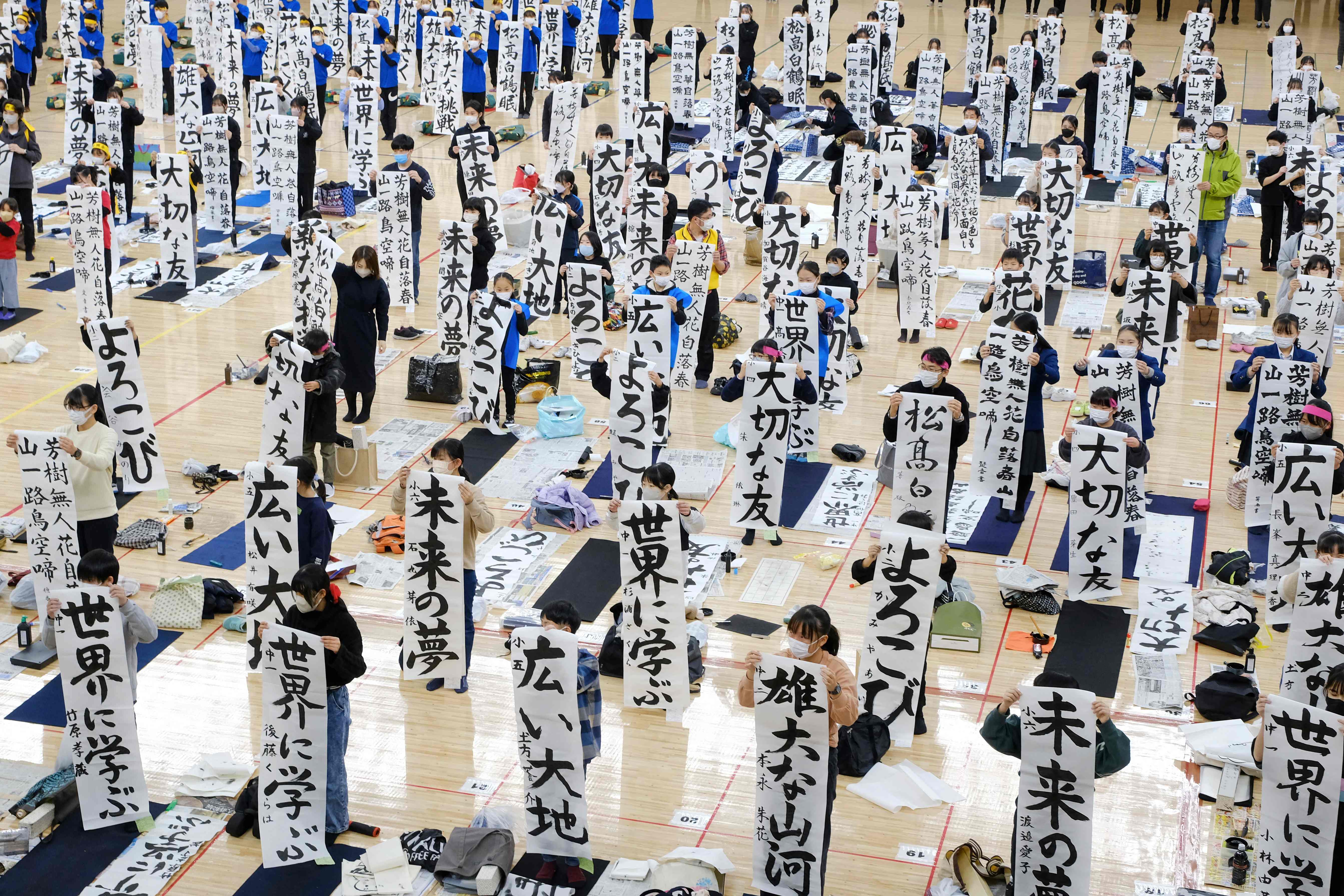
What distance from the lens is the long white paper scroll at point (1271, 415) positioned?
1344 centimetres

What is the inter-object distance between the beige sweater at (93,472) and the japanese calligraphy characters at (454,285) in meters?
6.11

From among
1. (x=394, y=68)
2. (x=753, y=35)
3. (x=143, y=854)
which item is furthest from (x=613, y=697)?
(x=753, y=35)

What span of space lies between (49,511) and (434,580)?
9.11 ft

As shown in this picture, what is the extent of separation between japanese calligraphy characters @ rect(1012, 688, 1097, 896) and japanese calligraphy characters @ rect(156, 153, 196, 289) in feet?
44.4

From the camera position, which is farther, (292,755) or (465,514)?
(465,514)

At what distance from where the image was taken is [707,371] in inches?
671

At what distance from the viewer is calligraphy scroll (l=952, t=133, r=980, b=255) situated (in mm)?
21328

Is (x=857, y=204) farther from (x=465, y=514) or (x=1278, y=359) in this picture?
(x=465, y=514)

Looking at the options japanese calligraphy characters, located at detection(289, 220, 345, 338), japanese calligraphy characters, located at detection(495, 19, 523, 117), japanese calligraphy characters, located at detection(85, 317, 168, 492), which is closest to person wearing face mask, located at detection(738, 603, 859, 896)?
japanese calligraphy characters, located at detection(85, 317, 168, 492)

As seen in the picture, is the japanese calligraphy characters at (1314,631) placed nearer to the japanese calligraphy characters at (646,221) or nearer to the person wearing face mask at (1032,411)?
the person wearing face mask at (1032,411)

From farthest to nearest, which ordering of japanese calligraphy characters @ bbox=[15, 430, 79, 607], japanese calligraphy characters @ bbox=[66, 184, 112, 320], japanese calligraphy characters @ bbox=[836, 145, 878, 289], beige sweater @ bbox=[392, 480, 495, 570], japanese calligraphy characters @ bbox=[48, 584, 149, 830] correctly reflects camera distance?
japanese calligraphy characters @ bbox=[836, 145, 878, 289]
japanese calligraphy characters @ bbox=[66, 184, 112, 320]
japanese calligraphy characters @ bbox=[15, 430, 79, 607]
beige sweater @ bbox=[392, 480, 495, 570]
japanese calligraphy characters @ bbox=[48, 584, 149, 830]

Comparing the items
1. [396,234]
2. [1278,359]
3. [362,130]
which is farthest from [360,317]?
[362,130]

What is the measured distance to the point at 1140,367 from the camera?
45.2 feet

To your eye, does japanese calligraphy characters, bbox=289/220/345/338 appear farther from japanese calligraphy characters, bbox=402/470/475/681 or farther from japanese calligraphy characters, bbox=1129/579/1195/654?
japanese calligraphy characters, bbox=1129/579/1195/654
